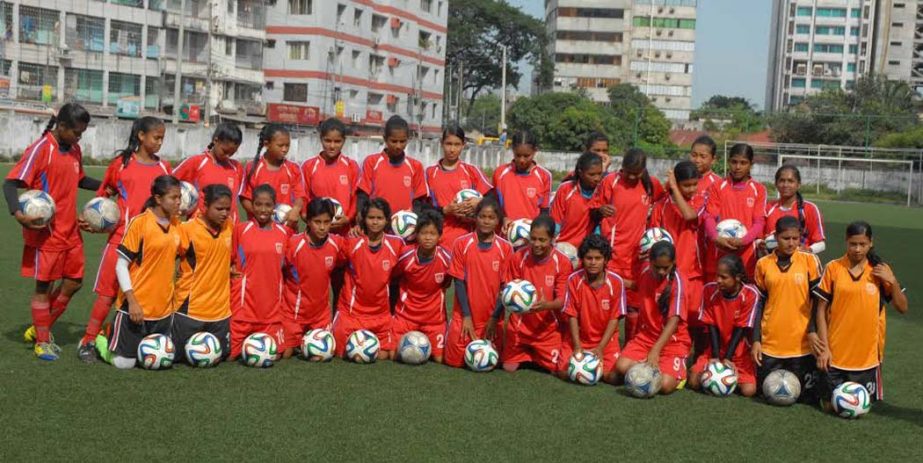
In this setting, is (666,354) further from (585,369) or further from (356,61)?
(356,61)

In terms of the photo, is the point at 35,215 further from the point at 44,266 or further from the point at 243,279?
the point at 243,279

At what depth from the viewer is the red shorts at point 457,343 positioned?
24.9ft

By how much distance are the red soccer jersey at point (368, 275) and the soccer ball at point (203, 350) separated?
1.18 meters

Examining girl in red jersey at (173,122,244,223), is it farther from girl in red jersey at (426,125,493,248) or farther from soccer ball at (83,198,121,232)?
girl in red jersey at (426,125,493,248)

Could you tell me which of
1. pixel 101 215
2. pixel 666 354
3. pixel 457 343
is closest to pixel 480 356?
pixel 457 343

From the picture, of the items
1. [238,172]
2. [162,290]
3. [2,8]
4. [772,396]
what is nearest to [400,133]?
[238,172]

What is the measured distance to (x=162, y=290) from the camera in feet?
23.2

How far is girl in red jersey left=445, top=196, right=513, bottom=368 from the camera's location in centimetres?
771

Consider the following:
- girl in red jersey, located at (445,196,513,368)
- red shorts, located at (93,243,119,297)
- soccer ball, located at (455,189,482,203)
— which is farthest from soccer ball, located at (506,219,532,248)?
red shorts, located at (93,243,119,297)

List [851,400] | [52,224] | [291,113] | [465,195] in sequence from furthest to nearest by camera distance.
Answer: [291,113]
[465,195]
[52,224]
[851,400]

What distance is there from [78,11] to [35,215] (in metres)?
44.0

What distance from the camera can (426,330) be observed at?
26.0 feet

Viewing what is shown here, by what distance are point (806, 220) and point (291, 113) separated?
48399 millimetres

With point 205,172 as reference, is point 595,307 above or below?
below
